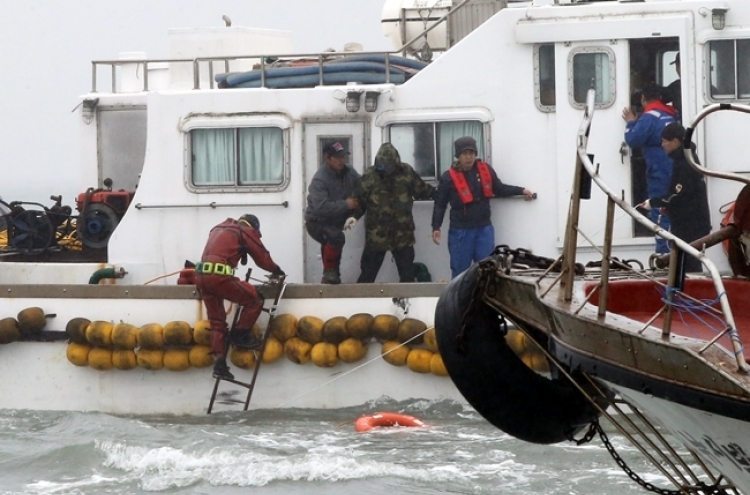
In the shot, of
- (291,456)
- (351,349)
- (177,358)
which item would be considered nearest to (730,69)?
(351,349)

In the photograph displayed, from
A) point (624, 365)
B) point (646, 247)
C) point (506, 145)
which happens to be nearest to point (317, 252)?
point (506, 145)

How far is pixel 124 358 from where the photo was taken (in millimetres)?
10750

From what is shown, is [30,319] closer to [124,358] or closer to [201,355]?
[124,358]

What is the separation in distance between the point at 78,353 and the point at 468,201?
11.7 ft

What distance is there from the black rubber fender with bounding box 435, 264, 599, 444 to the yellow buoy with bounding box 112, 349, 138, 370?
449 centimetres

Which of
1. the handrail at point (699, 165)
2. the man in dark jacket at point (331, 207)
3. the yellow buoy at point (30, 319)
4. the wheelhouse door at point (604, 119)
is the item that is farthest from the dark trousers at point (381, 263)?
the handrail at point (699, 165)

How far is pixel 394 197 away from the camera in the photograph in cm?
1061

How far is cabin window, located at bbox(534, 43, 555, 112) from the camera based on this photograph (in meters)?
10.8

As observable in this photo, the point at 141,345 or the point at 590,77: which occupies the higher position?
the point at 590,77

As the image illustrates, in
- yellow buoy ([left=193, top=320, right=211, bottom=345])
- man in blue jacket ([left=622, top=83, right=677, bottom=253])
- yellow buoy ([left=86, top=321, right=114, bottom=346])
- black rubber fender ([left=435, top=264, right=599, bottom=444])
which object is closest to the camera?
black rubber fender ([left=435, top=264, right=599, bottom=444])

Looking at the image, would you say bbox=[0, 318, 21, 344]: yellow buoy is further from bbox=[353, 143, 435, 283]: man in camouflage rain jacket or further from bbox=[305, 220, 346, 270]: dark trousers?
bbox=[353, 143, 435, 283]: man in camouflage rain jacket

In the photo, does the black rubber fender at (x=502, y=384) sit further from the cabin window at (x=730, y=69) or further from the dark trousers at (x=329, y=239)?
the cabin window at (x=730, y=69)

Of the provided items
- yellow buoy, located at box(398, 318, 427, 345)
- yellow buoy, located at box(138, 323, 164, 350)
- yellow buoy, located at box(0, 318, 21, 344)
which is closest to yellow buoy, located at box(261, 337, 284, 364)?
yellow buoy, located at box(138, 323, 164, 350)

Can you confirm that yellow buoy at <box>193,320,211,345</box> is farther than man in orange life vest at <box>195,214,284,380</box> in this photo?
Yes
